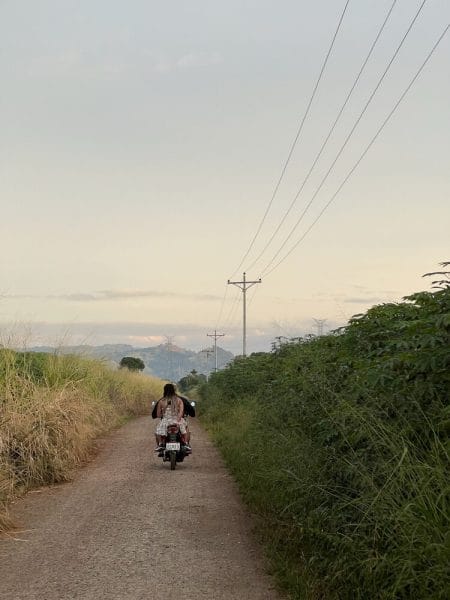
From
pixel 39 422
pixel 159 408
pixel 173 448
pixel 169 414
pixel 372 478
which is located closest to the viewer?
pixel 372 478

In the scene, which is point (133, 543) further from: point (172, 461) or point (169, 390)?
point (169, 390)

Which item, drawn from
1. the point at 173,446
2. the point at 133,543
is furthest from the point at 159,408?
the point at 133,543

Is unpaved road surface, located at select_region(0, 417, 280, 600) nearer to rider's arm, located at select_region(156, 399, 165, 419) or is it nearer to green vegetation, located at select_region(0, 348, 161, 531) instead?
green vegetation, located at select_region(0, 348, 161, 531)

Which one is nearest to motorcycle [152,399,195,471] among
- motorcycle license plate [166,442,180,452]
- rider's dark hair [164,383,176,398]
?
motorcycle license plate [166,442,180,452]

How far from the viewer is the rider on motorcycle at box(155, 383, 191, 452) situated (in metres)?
12.6

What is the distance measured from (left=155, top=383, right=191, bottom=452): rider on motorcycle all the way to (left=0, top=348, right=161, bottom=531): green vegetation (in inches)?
61.9

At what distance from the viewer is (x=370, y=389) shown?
18.6 ft

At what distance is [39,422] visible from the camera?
10.4 meters

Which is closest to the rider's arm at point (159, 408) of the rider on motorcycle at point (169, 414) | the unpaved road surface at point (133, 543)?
the rider on motorcycle at point (169, 414)

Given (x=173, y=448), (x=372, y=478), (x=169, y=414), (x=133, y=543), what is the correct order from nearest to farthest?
1. (x=372, y=478)
2. (x=133, y=543)
3. (x=173, y=448)
4. (x=169, y=414)

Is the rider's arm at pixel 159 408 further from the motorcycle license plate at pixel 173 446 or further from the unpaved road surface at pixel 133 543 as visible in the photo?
the unpaved road surface at pixel 133 543

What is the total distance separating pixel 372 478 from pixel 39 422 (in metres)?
7.23

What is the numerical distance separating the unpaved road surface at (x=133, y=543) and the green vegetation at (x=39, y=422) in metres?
0.43

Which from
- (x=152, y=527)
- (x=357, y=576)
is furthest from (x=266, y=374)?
(x=357, y=576)
